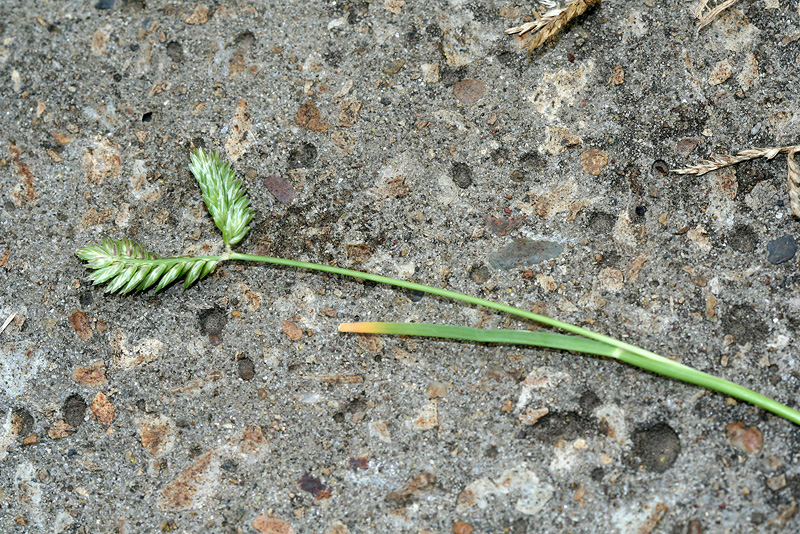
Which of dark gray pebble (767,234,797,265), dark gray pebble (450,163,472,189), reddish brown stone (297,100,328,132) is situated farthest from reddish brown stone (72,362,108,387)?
dark gray pebble (767,234,797,265)

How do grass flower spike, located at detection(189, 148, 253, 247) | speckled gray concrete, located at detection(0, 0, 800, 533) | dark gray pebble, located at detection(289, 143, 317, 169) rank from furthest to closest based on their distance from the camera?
dark gray pebble, located at detection(289, 143, 317, 169)
grass flower spike, located at detection(189, 148, 253, 247)
speckled gray concrete, located at detection(0, 0, 800, 533)

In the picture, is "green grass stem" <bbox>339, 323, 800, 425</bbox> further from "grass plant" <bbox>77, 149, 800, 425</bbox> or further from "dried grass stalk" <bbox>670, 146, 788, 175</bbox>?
"dried grass stalk" <bbox>670, 146, 788, 175</bbox>

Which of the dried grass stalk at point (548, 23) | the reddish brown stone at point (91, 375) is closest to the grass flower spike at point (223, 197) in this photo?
the reddish brown stone at point (91, 375)

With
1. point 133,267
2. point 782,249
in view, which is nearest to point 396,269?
point 133,267

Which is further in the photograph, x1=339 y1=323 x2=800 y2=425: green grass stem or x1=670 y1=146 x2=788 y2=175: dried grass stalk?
x1=670 y1=146 x2=788 y2=175: dried grass stalk

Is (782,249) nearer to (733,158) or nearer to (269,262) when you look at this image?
(733,158)

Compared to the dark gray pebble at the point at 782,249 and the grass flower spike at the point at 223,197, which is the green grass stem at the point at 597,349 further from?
the grass flower spike at the point at 223,197
